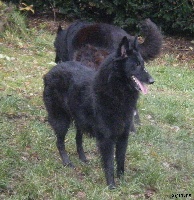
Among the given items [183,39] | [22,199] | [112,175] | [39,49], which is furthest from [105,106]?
[183,39]

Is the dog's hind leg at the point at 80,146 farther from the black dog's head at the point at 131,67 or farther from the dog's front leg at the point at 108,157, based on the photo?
the black dog's head at the point at 131,67

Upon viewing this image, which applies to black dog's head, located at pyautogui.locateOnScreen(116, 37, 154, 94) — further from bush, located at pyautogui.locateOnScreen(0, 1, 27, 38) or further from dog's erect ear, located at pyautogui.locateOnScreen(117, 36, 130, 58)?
bush, located at pyautogui.locateOnScreen(0, 1, 27, 38)

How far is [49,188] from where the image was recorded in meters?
4.97

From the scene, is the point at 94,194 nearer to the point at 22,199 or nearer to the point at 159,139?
the point at 22,199

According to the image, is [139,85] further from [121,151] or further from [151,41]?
[151,41]

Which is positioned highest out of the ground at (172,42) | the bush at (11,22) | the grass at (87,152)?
the grass at (87,152)

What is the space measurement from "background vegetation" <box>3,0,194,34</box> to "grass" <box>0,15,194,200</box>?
15.8ft

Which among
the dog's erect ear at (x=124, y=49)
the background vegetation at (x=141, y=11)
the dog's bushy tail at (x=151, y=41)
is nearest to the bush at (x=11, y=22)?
the background vegetation at (x=141, y=11)

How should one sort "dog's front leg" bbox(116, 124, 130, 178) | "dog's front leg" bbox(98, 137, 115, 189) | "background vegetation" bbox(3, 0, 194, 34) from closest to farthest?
"dog's front leg" bbox(98, 137, 115, 189) → "dog's front leg" bbox(116, 124, 130, 178) → "background vegetation" bbox(3, 0, 194, 34)

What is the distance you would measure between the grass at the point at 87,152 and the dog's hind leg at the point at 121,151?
114 mm

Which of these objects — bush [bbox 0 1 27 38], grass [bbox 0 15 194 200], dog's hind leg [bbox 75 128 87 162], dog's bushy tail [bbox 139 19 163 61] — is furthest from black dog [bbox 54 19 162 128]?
bush [bbox 0 1 27 38]

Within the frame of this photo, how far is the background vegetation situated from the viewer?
1437 cm

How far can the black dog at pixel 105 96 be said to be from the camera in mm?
4965

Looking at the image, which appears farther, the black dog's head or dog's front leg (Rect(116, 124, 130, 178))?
dog's front leg (Rect(116, 124, 130, 178))
